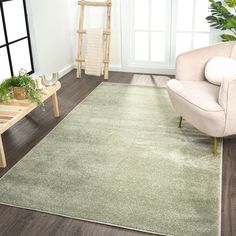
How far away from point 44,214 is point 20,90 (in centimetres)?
132

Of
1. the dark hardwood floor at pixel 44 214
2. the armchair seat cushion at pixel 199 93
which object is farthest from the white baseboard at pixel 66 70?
the armchair seat cushion at pixel 199 93

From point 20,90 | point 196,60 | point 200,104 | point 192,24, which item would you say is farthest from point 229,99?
point 192,24

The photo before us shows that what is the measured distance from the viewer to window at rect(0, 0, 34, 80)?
13.3 feet

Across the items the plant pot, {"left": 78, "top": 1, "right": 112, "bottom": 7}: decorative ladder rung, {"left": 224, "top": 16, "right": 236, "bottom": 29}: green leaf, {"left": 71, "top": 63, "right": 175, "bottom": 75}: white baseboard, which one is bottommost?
Answer: {"left": 71, "top": 63, "right": 175, "bottom": 75}: white baseboard

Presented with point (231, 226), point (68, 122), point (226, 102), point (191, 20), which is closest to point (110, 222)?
point (231, 226)

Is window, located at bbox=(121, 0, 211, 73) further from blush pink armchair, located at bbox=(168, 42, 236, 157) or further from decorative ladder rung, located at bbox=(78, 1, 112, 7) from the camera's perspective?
blush pink armchair, located at bbox=(168, 42, 236, 157)

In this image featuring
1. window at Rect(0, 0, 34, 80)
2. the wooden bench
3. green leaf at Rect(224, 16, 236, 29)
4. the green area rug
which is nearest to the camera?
the green area rug

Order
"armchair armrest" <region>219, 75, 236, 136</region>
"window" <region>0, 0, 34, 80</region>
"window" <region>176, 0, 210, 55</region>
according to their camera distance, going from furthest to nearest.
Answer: "window" <region>176, 0, 210, 55</region> < "window" <region>0, 0, 34, 80</region> < "armchair armrest" <region>219, 75, 236, 136</region>

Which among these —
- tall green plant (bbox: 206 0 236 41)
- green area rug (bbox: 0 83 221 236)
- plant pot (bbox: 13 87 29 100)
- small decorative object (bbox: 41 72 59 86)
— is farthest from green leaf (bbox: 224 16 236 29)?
plant pot (bbox: 13 87 29 100)

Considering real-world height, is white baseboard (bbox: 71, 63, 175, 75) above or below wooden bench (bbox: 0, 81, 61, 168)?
below

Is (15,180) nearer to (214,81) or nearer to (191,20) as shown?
(214,81)

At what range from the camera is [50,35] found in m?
4.74

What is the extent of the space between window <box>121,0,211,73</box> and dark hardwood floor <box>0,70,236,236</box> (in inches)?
36.5

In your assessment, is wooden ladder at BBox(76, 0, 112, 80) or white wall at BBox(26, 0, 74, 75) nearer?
white wall at BBox(26, 0, 74, 75)
